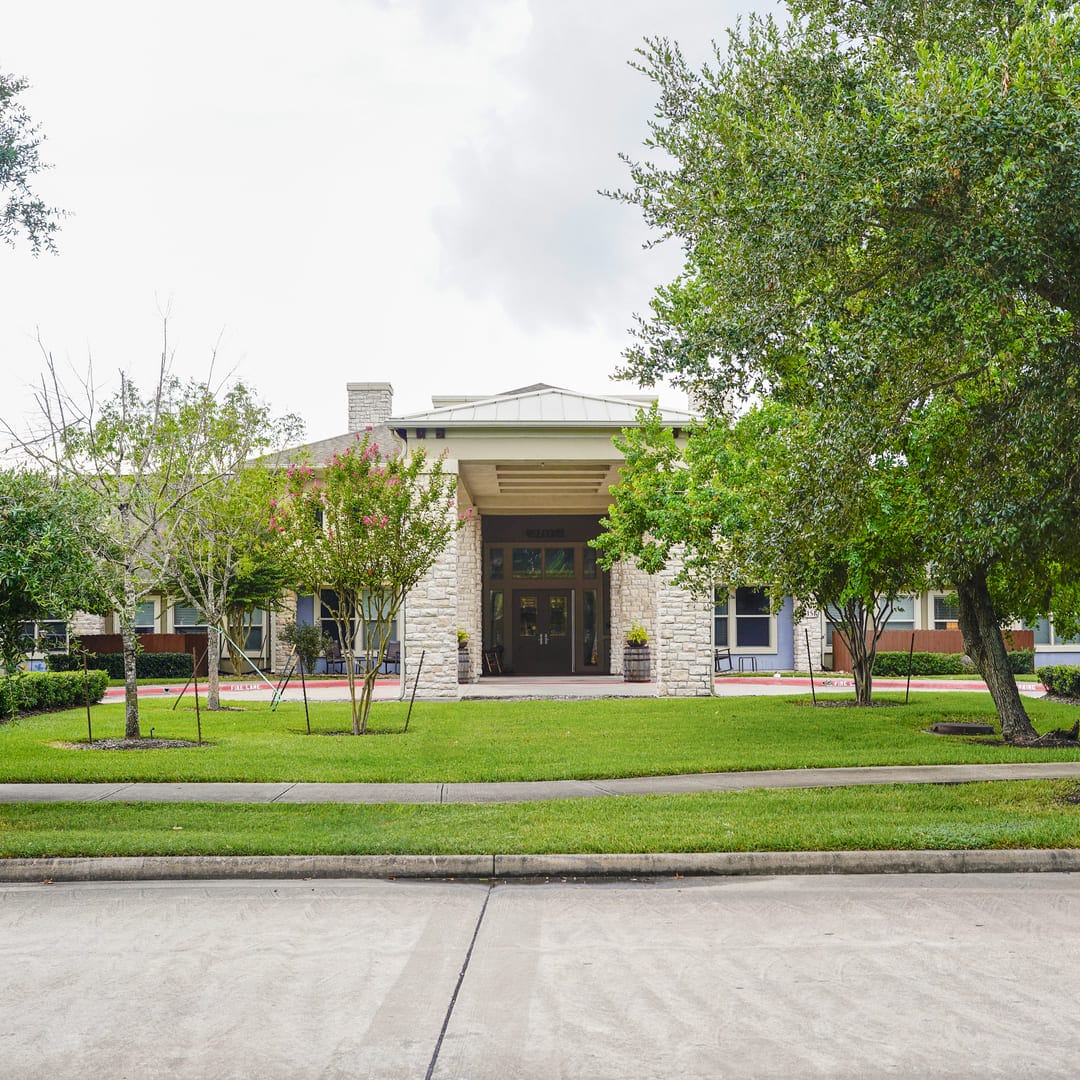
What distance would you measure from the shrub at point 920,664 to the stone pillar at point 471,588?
1263 centimetres

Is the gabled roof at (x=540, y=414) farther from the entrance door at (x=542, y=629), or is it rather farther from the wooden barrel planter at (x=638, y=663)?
the entrance door at (x=542, y=629)

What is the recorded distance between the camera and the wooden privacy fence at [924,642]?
37219 mm

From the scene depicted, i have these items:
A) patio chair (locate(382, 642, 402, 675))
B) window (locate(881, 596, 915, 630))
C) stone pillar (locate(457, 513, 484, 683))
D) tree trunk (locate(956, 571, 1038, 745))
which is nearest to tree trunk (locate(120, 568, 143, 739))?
tree trunk (locate(956, 571, 1038, 745))

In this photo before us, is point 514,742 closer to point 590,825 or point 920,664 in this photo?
point 590,825

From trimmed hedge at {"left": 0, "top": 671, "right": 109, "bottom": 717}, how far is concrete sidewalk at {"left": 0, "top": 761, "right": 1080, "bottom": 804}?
8182mm

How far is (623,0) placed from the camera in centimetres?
1420

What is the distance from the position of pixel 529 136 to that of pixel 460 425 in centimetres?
882

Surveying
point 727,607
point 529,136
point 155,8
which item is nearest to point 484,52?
point 529,136

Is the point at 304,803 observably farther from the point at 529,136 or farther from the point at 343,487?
the point at 529,136

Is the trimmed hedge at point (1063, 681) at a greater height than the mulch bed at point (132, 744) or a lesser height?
greater

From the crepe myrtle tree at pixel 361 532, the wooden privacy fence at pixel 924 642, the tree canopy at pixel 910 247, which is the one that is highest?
the tree canopy at pixel 910 247

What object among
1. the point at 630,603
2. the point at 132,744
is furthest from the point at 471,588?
the point at 132,744

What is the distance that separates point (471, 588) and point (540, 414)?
739cm

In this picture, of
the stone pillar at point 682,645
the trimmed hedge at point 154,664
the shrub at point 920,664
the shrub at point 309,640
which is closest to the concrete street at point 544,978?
the stone pillar at point 682,645
